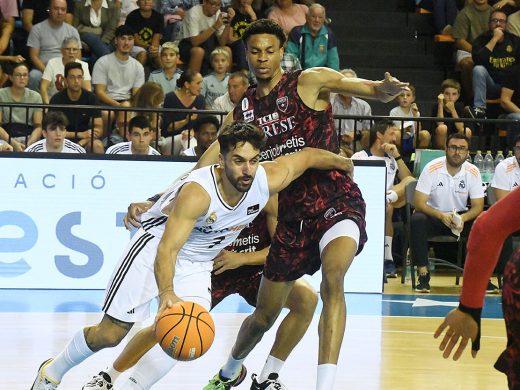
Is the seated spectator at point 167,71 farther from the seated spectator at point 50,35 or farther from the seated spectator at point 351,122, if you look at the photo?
the seated spectator at point 351,122

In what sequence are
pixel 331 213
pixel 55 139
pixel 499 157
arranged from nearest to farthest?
pixel 331 213, pixel 55 139, pixel 499 157

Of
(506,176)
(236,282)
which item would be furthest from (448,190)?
(236,282)

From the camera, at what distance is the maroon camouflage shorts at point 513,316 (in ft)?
11.2

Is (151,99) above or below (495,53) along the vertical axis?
below

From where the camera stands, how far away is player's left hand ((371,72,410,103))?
20.4ft

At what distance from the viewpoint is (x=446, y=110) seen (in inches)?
576

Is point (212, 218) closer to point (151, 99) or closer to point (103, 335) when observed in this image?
point (103, 335)

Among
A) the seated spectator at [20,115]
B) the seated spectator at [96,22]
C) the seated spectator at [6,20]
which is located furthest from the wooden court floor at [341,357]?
the seated spectator at [96,22]

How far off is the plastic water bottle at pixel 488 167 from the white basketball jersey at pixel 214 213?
23.8ft

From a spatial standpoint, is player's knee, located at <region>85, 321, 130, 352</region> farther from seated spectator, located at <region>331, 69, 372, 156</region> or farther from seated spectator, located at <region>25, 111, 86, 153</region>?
seated spectator, located at <region>331, 69, 372, 156</region>

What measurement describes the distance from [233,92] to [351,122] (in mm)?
1509

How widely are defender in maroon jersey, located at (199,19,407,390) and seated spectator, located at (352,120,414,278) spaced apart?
18.1 feet

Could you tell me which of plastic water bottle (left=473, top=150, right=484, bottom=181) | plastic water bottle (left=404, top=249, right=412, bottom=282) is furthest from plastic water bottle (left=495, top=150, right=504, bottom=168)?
plastic water bottle (left=404, top=249, right=412, bottom=282)

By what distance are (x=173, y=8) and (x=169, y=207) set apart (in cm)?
959
